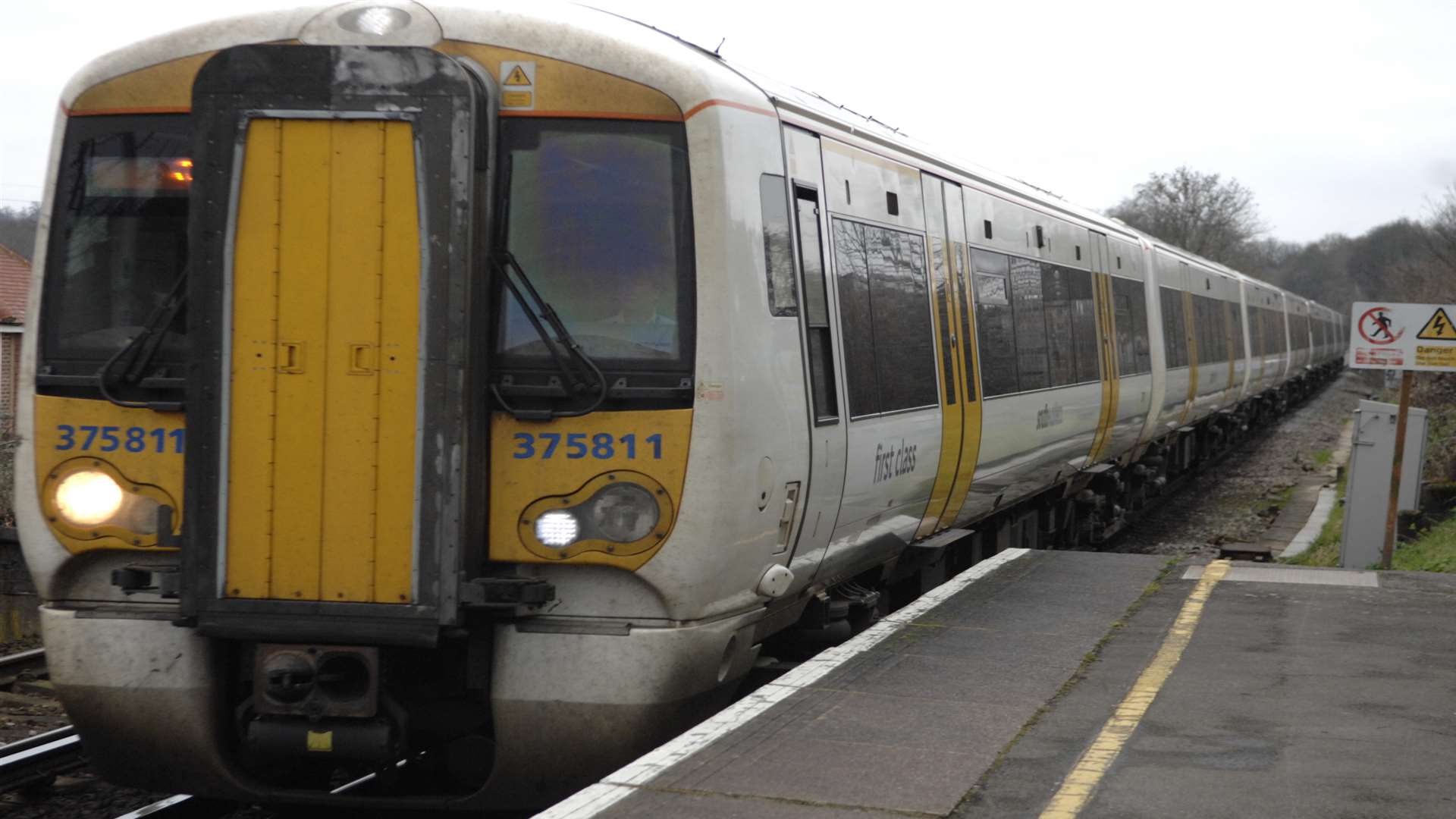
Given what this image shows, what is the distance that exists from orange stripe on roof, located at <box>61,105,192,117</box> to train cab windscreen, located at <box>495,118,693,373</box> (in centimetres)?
110

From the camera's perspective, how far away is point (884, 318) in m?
7.25

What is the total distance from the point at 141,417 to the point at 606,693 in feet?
5.73

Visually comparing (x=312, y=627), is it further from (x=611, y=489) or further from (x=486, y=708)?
(x=611, y=489)

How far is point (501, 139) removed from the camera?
5.13m

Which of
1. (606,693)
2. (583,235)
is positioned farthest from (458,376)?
(606,693)

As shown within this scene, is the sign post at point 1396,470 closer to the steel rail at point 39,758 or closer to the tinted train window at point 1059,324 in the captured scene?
the tinted train window at point 1059,324

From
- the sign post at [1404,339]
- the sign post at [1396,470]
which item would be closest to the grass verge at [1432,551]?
the sign post at [1396,470]

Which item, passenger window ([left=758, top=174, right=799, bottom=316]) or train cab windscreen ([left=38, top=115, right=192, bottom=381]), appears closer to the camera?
train cab windscreen ([left=38, top=115, right=192, bottom=381])

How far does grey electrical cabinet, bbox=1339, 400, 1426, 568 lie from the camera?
46.6ft

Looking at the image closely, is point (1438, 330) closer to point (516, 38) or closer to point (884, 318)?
point (884, 318)

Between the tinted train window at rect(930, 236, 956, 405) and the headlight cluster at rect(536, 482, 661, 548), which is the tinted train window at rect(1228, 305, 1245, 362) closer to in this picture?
the tinted train window at rect(930, 236, 956, 405)

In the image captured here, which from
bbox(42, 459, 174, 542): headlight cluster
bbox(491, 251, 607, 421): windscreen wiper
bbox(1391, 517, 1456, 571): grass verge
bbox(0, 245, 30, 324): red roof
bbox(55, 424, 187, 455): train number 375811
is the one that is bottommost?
bbox(1391, 517, 1456, 571): grass verge

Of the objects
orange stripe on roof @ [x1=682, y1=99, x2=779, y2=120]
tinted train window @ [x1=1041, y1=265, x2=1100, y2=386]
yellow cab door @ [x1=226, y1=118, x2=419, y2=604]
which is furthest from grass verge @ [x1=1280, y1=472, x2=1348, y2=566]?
yellow cab door @ [x1=226, y1=118, x2=419, y2=604]

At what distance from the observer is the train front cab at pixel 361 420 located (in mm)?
4887
